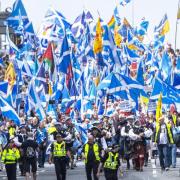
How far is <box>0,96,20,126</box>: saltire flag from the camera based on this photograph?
114ft

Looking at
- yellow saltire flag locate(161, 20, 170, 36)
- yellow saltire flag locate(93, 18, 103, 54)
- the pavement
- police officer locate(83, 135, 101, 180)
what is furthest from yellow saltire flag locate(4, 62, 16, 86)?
police officer locate(83, 135, 101, 180)

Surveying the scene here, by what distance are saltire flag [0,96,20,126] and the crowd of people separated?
0.44 m

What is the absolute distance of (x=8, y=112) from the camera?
34875 millimetres

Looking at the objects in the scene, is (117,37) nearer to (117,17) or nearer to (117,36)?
(117,36)

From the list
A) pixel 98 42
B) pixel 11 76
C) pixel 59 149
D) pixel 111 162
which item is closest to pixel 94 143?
pixel 111 162

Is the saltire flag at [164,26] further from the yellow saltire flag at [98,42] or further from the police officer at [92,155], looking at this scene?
the police officer at [92,155]

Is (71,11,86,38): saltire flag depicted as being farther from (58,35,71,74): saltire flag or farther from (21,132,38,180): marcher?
(21,132,38,180): marcher

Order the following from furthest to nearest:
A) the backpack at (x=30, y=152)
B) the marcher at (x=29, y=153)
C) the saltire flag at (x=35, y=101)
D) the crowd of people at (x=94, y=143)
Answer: the saltire flag at (x=35, y=101), the backpack at (x=30, y=152), the marcher at (x=29, y=153), the crowd of people at (x=94, y=143)

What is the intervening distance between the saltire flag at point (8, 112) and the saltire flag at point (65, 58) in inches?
244

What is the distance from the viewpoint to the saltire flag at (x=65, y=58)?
136ft

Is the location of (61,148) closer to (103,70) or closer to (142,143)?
(142,143)

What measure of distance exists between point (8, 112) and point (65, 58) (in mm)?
6986

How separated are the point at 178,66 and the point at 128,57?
35.6 ft

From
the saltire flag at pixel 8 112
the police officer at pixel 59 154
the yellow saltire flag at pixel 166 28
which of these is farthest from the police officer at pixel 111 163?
the yellow saltire flag at pixel 166 28
